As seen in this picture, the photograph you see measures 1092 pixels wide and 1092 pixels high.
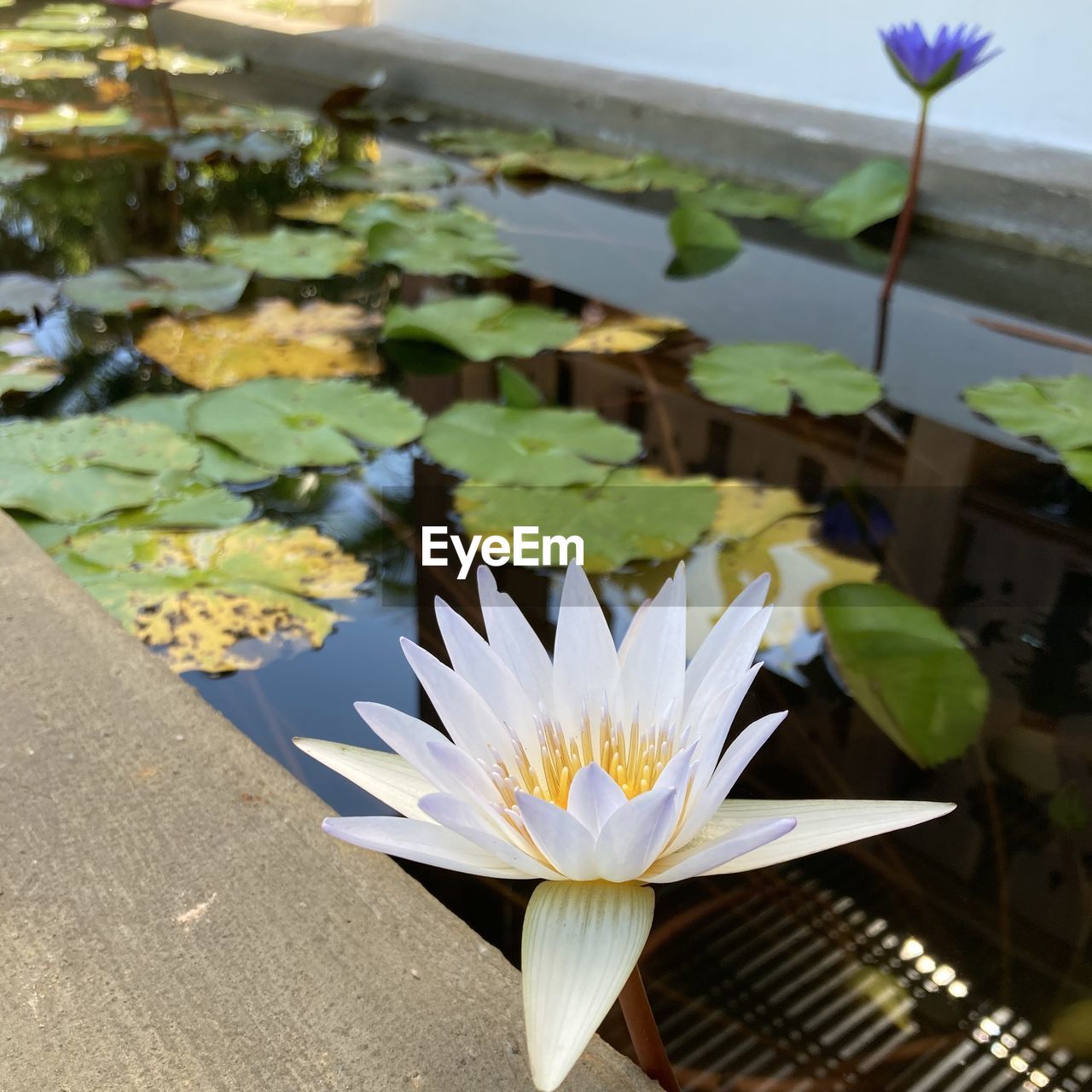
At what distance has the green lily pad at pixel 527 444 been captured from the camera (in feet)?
4.54

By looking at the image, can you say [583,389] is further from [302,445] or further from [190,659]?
[190,659]

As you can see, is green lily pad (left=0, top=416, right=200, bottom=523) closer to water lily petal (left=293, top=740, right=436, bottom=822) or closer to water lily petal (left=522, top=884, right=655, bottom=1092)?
water lily petal (left=293, top=740, right=436, bottom=822)

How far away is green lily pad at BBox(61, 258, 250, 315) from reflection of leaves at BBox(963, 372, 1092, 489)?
139 cm

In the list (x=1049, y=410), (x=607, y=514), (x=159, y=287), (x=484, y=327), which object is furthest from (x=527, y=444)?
(x=159, y=287)

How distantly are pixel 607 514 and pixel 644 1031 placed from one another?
86cm

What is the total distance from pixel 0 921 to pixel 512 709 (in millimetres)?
359

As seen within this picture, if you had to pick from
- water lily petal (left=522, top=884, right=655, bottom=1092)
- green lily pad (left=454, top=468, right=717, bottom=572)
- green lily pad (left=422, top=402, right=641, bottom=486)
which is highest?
water lily petal (left=522, top=884, right=655, bottom=1092)

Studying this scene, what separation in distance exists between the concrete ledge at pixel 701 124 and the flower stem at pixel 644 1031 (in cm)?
230

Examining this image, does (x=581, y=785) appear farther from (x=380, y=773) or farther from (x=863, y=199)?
(x=863, y=199)

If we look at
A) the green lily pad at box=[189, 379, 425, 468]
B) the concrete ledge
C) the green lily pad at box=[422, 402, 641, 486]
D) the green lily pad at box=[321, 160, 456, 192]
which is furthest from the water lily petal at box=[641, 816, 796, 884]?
the green lily pad at box=[321, 160, 456, 192]

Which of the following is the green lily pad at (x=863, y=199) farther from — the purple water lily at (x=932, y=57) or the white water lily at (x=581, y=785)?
the white water lily at (x=581, y=785)

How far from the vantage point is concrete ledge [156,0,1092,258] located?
233cm

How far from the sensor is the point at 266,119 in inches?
129

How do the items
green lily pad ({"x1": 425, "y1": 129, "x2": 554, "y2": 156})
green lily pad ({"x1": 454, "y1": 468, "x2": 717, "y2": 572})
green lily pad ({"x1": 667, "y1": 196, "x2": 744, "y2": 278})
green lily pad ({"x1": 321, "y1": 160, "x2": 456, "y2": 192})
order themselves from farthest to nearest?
green lily pad ({"x1": 425, "y1": 129, "x2": 554, "y2": 156}) < green lily pad ({"x1": 321, "y1": 160, "x2": 456, "y2": 192}) < green lily pad ({"x1": 667, "y1": 196, "x2": 744, "y2": 278}) < green lily pad ({"x1": 454, "y1": 468, "x2": 717, "y2": 572})
